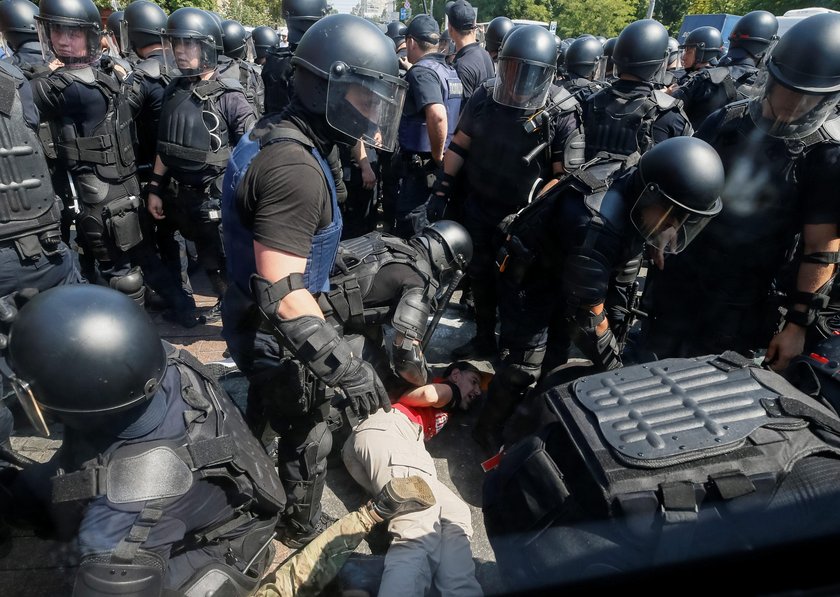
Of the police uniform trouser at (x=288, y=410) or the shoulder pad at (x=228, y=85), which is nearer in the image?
the police uniform trouser at (x=288, y=410)

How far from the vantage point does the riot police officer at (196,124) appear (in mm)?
3656

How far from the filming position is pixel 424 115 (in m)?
4.52

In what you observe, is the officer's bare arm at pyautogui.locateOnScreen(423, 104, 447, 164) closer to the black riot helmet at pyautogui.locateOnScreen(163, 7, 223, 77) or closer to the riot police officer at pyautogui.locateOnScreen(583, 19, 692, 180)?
the riot police officer at pyautogui.locateOnScreen(583, 19, 692, 180)

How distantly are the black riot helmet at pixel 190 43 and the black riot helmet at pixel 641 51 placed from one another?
2.91m

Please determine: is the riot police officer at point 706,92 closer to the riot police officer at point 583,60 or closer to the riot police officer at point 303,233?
the riot police officer at point 583,60

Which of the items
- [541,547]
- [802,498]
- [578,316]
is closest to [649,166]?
[578,316]

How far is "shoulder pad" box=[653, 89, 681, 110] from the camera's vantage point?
3878 millimetres

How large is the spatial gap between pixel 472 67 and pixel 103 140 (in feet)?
10.7

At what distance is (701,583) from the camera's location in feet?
3.78

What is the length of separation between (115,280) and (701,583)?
382 centimetres

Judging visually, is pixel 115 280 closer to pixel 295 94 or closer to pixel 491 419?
pixel 295 94

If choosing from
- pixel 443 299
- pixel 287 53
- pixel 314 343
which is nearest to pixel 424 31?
pixel 287 53

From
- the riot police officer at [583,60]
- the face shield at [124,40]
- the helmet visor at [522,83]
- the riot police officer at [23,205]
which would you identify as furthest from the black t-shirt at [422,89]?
the face shield at [124,40]

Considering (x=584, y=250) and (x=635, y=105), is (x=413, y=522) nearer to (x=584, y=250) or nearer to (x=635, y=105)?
(x=584, y=250)
